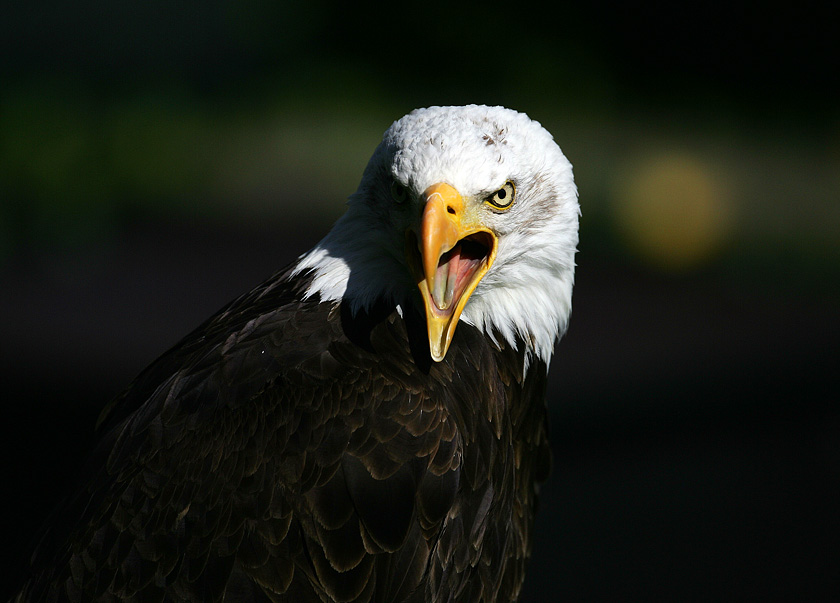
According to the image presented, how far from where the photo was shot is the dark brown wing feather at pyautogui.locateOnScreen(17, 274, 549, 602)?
1.74 metres

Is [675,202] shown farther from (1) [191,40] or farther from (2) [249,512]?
(2) [249,512]

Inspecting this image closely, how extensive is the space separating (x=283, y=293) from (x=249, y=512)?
0.52 meters

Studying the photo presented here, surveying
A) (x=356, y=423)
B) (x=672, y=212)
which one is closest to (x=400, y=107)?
(x=672, y=212)

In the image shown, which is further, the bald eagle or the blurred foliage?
the blurred foliage

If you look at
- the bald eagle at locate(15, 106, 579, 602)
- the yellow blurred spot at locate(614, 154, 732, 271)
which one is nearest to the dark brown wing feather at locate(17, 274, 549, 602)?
the bald eagle at locate(15, 106, 579, 602)

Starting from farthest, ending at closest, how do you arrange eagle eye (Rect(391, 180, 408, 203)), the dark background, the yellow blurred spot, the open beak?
the yellow blurred spot < the dark background < eagle eye (Rect(391, 180, 408, 203)) < the open beak

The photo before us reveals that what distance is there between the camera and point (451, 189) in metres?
1.70

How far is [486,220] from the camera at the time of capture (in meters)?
1.79

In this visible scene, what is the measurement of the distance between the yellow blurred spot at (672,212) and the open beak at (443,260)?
5111mm

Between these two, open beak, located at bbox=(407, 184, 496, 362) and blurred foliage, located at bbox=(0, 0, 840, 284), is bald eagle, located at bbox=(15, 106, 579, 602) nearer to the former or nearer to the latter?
open beak, located at bbox=(407, 184, 496, 362)

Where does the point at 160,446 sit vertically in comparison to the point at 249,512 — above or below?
above

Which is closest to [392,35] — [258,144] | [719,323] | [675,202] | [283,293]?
[258,144]

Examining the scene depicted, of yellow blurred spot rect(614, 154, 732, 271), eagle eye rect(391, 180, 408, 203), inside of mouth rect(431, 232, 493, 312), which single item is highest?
eagle eye rect(391, 180, 408, 203)

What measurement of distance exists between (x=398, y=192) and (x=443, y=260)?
16 cm
